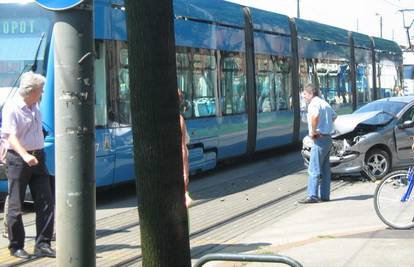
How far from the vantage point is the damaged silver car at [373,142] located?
12.5m

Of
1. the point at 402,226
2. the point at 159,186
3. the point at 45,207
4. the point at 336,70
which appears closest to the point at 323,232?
the point at 402,226

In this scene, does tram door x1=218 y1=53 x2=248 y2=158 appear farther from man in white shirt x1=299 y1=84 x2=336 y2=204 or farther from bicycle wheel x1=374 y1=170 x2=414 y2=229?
bicycle wheel x1=374 y1=170 x2=414 y2=229

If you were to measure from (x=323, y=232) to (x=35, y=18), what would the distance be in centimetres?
529

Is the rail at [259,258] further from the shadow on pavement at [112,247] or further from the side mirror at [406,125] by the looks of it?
the side mirror at [406,125]

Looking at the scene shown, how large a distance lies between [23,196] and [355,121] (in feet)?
25.3

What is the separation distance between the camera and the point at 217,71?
13898 millimetres

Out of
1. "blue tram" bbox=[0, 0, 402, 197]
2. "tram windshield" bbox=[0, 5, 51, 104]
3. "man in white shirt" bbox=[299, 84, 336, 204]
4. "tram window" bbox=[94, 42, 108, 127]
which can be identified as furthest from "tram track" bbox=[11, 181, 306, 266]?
"tram windshield" bbox=[0, 5, 51, 104]

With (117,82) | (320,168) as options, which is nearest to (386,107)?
(320,168)

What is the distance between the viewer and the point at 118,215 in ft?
31.6

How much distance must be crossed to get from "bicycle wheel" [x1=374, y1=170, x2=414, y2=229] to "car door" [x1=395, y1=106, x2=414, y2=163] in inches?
201

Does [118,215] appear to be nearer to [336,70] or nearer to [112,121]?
[112,121]

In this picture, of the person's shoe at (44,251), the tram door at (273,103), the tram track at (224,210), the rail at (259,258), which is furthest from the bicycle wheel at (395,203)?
the tram door at (273,103)

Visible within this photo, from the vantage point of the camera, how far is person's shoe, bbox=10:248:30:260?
687 cm

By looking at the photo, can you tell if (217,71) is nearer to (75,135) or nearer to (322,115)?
(322,115)
